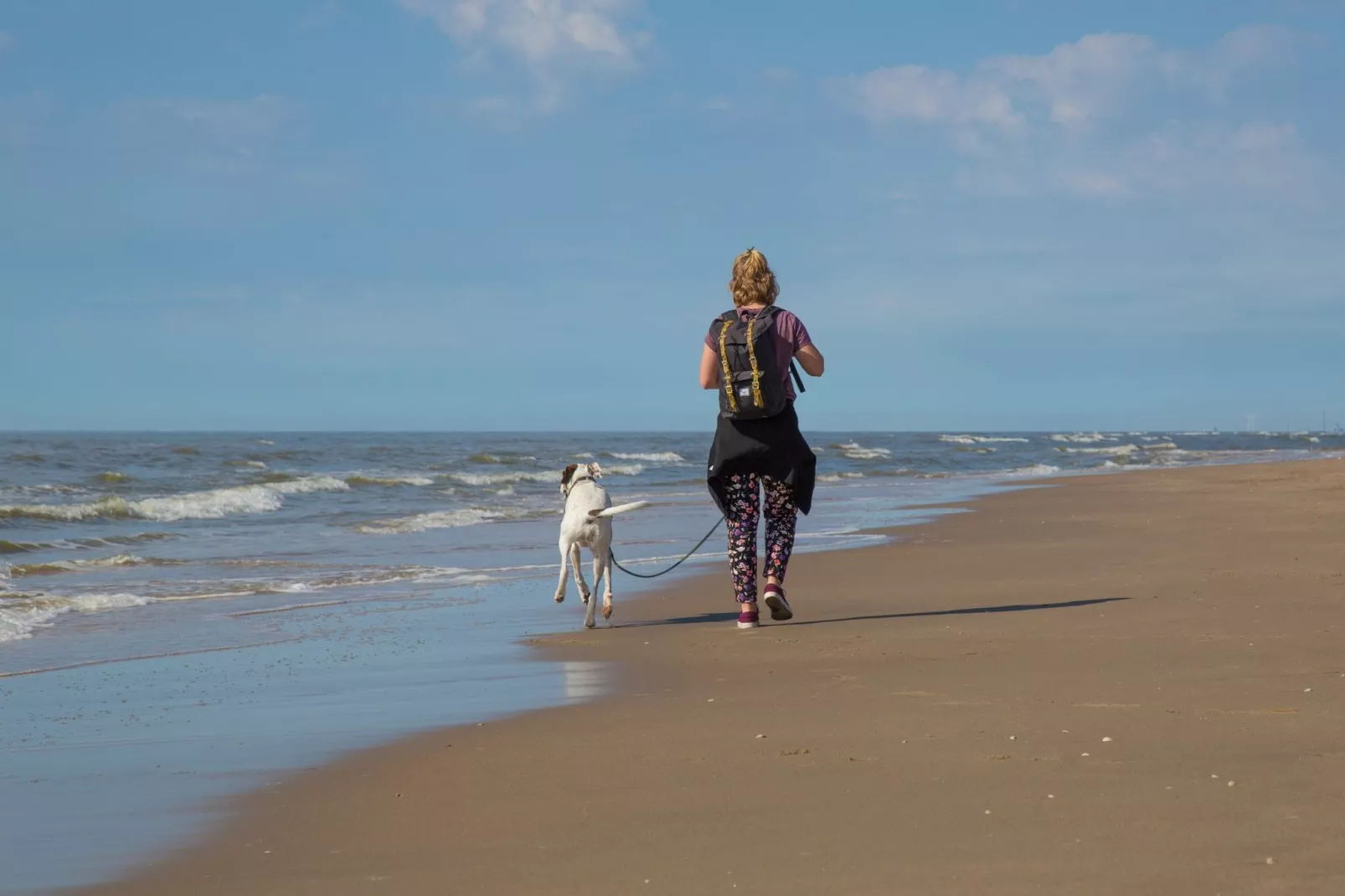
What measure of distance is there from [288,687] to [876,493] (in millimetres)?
19509

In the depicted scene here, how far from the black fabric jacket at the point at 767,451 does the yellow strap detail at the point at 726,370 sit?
128mm

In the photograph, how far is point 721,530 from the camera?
15086 millimetres

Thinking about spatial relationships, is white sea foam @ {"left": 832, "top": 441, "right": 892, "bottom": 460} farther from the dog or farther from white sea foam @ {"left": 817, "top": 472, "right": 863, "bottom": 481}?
the dog

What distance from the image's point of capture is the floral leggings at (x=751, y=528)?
22.4ft

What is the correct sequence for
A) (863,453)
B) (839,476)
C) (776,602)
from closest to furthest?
1. (776,602)
2. (839,476)
3. (863,453)

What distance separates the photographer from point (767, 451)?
21.7 feet

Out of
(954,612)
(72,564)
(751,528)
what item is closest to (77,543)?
(72,564)

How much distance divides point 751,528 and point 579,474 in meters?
1.40

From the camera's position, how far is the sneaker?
6.93 meters

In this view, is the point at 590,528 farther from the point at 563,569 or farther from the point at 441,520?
the point at 441,520

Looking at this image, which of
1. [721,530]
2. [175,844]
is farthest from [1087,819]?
[721,530]

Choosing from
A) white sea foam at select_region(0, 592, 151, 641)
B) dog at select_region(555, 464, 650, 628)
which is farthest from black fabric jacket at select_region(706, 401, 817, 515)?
white sea foam at select_region(0, 592, 151, 641)

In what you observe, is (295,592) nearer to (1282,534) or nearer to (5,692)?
(5,692)

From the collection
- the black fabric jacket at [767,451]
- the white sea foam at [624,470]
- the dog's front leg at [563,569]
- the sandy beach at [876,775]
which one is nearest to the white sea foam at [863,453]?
the white sea foam at [624,470]
